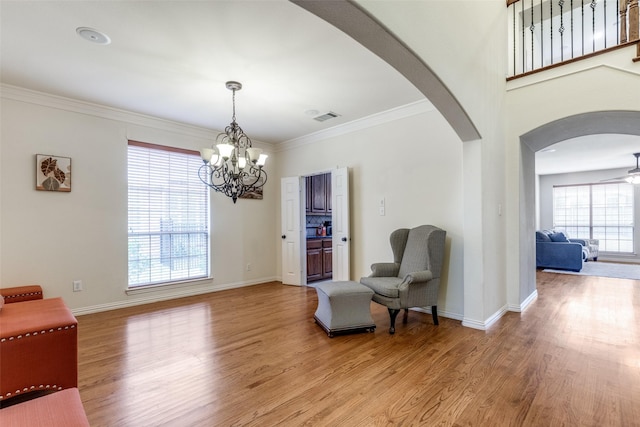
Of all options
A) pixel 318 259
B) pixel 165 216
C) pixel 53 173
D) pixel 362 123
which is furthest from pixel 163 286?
pixel 362 123

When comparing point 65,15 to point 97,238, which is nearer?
point 65,15

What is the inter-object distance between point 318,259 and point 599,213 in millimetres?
8865

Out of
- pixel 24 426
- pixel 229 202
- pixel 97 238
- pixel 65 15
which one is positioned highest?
pixel 65 15

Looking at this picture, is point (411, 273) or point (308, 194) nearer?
point (411, 273)

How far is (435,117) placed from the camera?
390 centimetres

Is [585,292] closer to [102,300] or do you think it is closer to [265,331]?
[265,331]

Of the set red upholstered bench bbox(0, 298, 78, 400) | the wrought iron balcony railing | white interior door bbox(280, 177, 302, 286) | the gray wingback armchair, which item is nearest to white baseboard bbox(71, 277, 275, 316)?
white interior door bbox(280, 177, 302, 286)

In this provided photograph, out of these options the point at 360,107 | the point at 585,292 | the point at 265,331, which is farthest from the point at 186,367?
the point at 585,292

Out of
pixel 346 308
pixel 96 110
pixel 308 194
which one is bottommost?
pixel 346 308

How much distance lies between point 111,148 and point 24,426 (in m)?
4.06

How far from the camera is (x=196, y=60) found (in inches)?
115

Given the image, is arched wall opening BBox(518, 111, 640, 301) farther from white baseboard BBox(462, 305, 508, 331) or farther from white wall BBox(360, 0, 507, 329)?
white baseboard BBox(462, 305, 508, 331)

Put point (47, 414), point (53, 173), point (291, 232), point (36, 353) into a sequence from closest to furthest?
point (47, 414)
point (36, 353)
point (53, 173)
point (291, 232)

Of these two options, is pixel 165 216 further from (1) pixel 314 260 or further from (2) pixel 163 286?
(1) pixel 314 260
